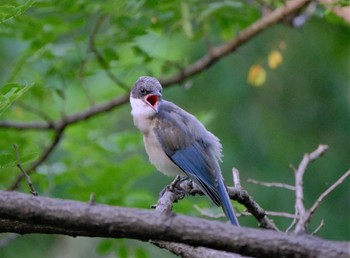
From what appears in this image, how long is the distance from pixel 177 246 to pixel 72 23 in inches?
78.0

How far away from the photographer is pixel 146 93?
16.1 feet

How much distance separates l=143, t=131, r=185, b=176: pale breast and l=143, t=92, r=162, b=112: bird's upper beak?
0.55 feet

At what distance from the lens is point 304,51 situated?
8.40 m

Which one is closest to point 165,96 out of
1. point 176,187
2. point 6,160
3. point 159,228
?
point 176,187

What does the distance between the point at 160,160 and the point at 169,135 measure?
7.2 inches

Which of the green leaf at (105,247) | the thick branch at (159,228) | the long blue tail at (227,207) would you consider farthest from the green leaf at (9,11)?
the green leaf at (105,247)

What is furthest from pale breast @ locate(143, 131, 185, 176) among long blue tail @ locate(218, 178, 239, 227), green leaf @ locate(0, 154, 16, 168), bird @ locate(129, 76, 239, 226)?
green leaf @ locate(0, 154, 16, 168)

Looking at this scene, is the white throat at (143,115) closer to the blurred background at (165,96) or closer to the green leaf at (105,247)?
the blurred background at (165,96)

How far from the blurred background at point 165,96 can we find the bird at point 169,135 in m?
0.22

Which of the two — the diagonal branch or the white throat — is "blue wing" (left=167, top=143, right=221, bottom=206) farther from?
the diagonal branch

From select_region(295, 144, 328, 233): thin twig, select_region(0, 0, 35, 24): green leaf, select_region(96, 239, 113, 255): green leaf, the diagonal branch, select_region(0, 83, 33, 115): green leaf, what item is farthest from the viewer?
the diagonal branch

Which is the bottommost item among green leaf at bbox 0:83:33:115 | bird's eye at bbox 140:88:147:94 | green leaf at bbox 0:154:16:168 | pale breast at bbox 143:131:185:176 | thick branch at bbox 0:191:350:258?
pale breast at bbox 143:131:185:176

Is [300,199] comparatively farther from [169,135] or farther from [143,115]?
[143,115]

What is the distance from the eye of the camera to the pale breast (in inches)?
189
